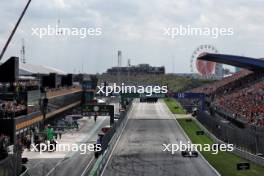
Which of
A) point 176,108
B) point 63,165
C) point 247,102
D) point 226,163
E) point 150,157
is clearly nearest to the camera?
point 63,165

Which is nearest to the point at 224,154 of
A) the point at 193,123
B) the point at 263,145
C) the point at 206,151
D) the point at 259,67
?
the point at 206,151

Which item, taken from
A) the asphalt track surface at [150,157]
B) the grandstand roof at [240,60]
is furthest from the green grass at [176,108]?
the asphalt track surface at [150,157]

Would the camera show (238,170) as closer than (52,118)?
Yes

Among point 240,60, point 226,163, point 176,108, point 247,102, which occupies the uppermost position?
point 240,60

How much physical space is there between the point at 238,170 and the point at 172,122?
4508 cm

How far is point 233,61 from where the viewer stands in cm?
10306

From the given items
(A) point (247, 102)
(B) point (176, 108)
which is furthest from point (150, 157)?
(B) point (176, 108)

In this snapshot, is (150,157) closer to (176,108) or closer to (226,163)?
(226,163)

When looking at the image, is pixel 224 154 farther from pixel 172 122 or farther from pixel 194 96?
pixel 194 96

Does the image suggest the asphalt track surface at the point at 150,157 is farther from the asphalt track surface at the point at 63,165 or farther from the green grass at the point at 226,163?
the asphalt track surface at the point at 63,165

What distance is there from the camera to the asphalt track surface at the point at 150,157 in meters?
37.6

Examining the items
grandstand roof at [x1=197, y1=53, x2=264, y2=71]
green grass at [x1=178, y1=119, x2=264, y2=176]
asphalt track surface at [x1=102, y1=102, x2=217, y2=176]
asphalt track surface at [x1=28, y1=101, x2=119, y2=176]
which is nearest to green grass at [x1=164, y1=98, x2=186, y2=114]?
grandstand roof at [x1=197, y1=53, x2=264, y2=71]

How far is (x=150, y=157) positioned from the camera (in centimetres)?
4503

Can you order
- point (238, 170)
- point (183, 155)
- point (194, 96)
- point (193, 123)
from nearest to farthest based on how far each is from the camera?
point (238, 170), point (183, 155), point (193, 123), point (194, 96)
